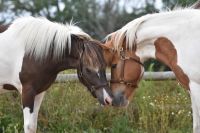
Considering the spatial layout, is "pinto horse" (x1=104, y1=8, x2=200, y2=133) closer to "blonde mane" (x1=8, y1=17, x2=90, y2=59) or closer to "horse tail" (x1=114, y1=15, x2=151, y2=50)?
"horse tail" (x1=114, y1=15, x2=151, y2=50)

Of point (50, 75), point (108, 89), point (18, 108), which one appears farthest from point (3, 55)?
point (18, 108)

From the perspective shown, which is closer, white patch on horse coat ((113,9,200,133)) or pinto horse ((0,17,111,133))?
white patch on horse coat ((113,9,200,133))

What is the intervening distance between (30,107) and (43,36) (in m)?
0.75

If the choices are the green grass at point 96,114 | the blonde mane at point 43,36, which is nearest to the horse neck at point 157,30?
the blonde mane at point 43,36

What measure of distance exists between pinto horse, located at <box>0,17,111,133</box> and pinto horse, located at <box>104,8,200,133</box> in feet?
0.54

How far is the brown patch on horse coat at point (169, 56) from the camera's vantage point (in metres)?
4.52

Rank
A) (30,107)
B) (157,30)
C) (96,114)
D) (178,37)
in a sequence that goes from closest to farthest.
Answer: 1. (178,37)
2. (157,30)
3. (30,107)
4. (96,114)

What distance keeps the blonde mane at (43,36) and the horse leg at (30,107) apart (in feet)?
1.31

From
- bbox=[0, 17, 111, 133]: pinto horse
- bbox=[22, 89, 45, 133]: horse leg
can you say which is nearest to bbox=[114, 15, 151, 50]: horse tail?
bbox=[0, 17, 111, 133]: pinto horse

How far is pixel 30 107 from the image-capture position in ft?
16.1

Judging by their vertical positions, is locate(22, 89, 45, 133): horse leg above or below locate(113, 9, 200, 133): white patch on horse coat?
below

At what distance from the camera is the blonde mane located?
4922 millimetres

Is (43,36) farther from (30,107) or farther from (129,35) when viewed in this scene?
(129,35)

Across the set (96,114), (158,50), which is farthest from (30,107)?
(96,114)
